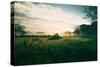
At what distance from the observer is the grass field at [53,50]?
2586 mm

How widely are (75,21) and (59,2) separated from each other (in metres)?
0.30

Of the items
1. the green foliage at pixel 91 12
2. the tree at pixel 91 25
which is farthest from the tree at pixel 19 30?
the green foliage at pixel 91 12

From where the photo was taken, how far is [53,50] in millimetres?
2740

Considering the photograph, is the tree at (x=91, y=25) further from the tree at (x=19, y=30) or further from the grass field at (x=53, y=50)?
the tree at (x=19, y=30)

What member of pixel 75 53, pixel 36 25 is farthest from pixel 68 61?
pixel 36 25

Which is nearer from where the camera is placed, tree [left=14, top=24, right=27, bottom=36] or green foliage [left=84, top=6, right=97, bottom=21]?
tree [left=14, top=24, right=27, bottom=36]

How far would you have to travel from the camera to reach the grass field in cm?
259

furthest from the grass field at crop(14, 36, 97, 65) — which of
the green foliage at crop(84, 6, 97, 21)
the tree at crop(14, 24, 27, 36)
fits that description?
the green foliage at crop(84, 6, 97, 21)

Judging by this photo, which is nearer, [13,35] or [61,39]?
[13,35]

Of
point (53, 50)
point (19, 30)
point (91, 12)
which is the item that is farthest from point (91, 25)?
point (19, 30)

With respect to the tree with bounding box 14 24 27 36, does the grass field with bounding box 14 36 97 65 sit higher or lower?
lower

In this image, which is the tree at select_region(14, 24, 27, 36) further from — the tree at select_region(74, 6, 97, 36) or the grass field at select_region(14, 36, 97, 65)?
the tree at select_region(74, 6, 97, 36)

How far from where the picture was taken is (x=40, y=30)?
2680mm
